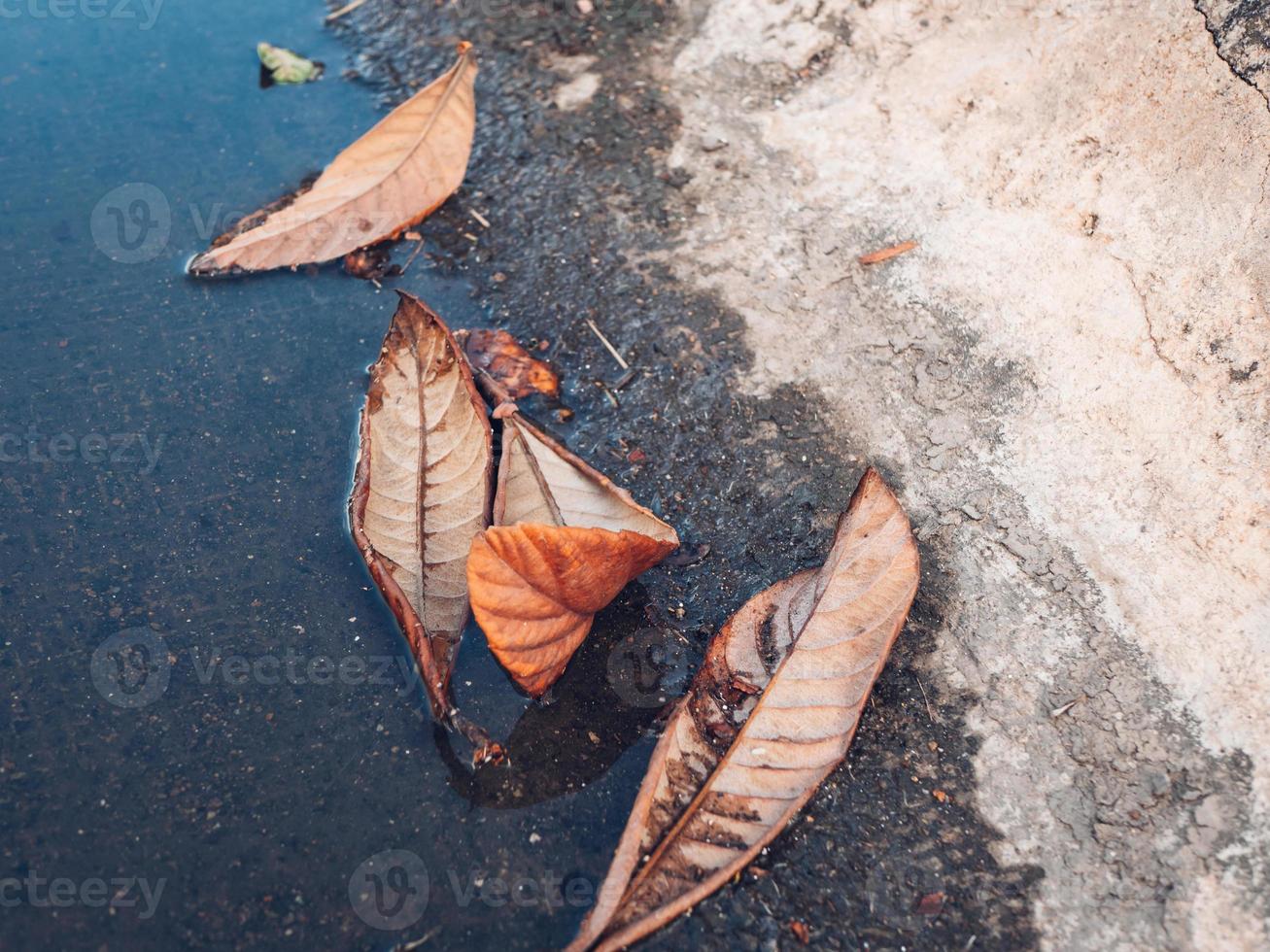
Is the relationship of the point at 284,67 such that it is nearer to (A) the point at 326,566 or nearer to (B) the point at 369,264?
(B) the point at 369,264

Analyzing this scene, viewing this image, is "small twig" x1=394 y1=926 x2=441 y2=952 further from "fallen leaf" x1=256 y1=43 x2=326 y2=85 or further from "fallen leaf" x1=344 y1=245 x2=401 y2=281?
"fallen leaf" x1=256 y1=43 x2=326 y2=85

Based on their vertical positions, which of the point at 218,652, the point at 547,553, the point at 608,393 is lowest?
the point at 218,652

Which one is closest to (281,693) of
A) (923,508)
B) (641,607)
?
(641,607)

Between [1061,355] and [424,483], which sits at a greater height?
[1061,355]

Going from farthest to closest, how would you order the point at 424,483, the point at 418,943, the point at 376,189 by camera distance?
1. the point at 376,189
2. the point at 424,483
3. the point at 418,943

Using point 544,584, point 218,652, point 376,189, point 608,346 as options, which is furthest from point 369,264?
point 544,584

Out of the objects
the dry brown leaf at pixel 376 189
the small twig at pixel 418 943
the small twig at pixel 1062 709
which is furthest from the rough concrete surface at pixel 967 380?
the small twig at pixel 418 943

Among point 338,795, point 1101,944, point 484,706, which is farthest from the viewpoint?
point 484,706

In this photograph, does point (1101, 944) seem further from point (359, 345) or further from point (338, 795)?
point (359, 345)
